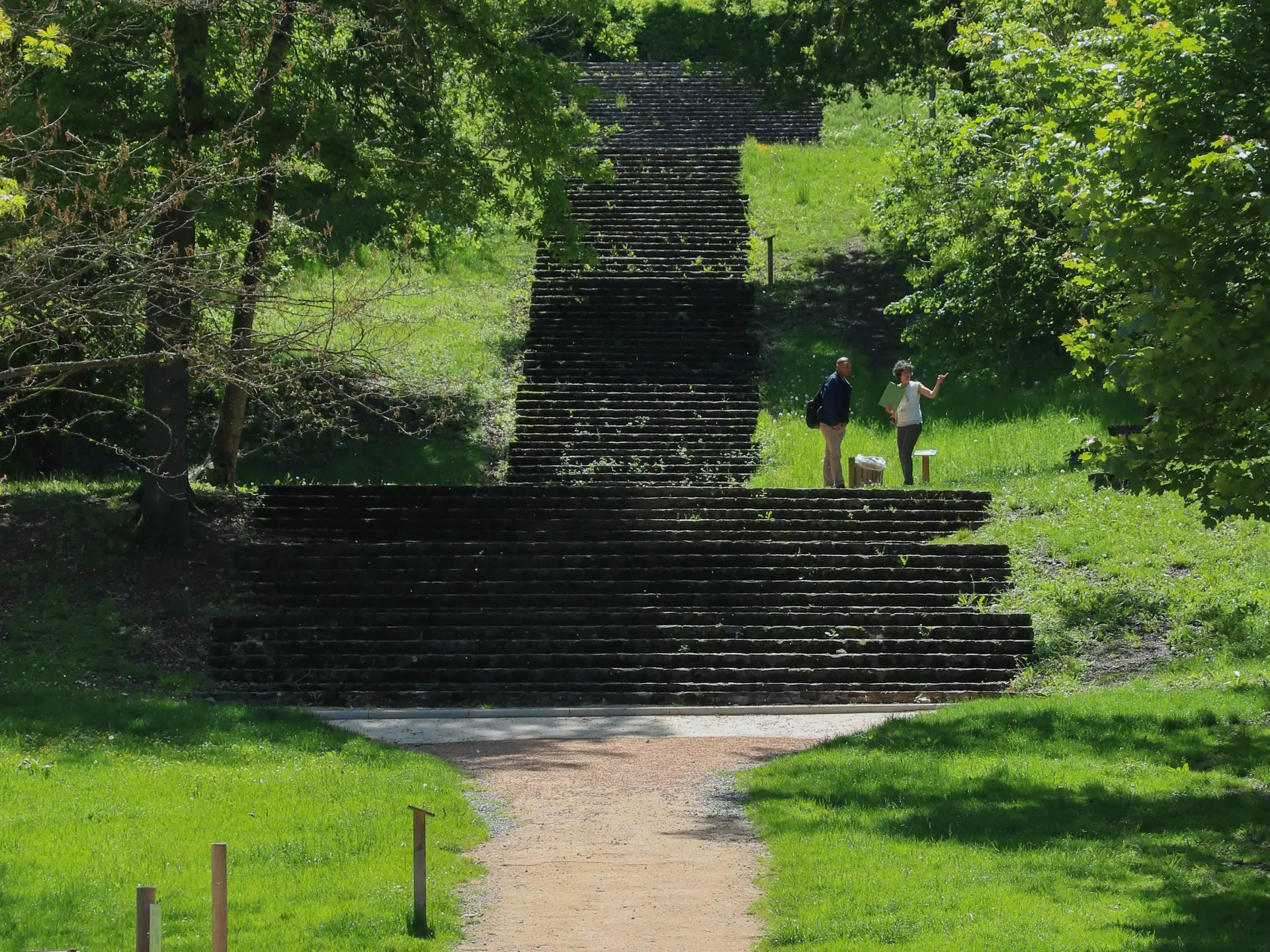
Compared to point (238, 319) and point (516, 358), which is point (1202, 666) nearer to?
point (238, 319)

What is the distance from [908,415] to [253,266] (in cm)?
1012

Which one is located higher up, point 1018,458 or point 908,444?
point 908,444

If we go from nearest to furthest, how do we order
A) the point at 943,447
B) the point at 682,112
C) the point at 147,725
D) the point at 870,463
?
1. the point at 147,725
2. the point at 870,463
3. the point at 943,447
4. the point at 682,112

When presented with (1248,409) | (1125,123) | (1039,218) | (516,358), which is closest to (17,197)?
(1125,123)

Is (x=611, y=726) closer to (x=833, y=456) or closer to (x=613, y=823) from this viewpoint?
(x=613, y=823)

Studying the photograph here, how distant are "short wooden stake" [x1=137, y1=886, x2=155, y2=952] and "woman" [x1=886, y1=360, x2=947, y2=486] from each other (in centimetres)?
1657

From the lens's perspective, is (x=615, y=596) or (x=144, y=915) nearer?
(x=144, y=915)

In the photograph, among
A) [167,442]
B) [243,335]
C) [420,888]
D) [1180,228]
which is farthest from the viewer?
[167,442]

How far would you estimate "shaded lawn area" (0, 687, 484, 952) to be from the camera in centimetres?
778

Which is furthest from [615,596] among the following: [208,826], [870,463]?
[208,826]

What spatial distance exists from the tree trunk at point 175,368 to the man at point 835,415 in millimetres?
8002

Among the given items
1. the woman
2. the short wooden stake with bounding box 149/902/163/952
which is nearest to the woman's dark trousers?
the woman

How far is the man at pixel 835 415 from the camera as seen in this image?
19.5 m

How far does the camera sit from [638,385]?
27297mm
